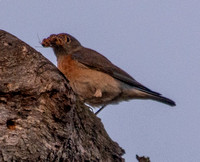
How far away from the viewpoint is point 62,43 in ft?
32.5

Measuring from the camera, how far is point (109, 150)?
6.83m

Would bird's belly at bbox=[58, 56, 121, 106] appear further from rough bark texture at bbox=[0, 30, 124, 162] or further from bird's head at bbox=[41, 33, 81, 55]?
rough bark texture at bbox=[0, 30, 124, 162]

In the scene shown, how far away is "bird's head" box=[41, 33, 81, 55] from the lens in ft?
30.8

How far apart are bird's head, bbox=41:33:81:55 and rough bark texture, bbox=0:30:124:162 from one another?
2766mm

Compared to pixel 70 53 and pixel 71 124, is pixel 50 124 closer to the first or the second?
pixel 71 124

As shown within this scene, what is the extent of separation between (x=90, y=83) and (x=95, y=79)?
0.51ft

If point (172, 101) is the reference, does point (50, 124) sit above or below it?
below

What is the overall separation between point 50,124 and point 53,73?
2.05ft

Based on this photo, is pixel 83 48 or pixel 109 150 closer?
pixel 109 150

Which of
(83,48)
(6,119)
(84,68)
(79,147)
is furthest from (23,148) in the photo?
(83,48)

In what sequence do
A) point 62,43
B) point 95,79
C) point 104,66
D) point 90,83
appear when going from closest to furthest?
1. point 90,83
2. point 95,79
3. point 104,66
4. point 62,43

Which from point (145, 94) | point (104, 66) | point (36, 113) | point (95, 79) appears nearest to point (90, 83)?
point (95, 79)

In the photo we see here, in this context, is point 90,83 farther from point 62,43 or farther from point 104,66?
point 62,43

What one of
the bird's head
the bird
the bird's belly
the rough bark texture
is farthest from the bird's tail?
the rough bark texture
